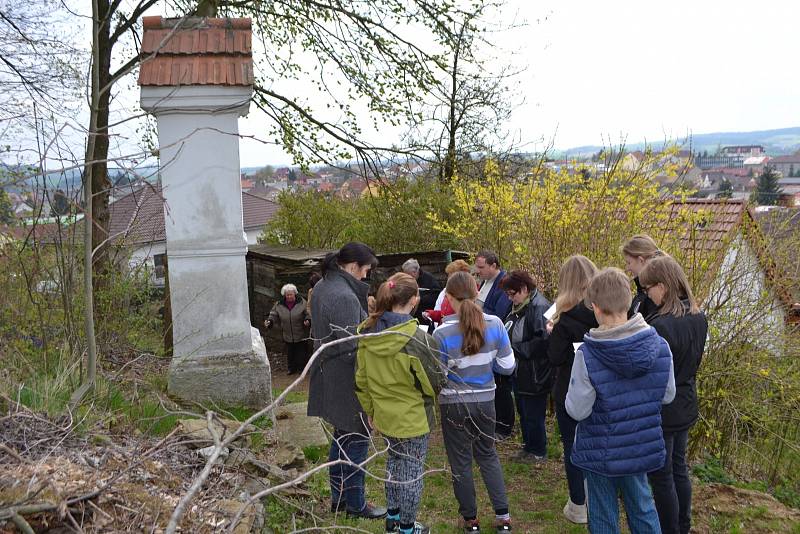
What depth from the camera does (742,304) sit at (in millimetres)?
6137

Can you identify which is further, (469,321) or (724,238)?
(724,238)

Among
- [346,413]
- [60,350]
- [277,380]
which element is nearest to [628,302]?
[346,413]

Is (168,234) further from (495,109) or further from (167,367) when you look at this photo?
(495,109)

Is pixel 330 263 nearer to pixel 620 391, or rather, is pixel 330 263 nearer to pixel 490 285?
pixel 620 391

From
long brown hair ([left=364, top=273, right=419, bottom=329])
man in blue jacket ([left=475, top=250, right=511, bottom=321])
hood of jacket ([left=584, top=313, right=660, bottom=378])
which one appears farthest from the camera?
man in blue jacket ([left=475, top=250, right=511, bottom=321])

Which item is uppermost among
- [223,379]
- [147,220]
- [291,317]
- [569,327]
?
[147,220]

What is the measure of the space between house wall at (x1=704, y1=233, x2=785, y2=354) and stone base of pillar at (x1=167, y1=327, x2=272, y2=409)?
3.76 meters

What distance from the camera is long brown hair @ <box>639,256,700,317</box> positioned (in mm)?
3838

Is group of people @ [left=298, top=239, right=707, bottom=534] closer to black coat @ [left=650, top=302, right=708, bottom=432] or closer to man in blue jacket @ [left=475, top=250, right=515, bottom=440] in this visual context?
black coat @ [left=650, top=302, right=708, bottom=432]

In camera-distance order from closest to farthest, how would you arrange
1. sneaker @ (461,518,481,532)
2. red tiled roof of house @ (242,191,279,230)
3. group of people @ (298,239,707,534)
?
A: group of people @ (298,239,707,534)
sneaker @ (461,518,481,532)
red tiled roof of house @ (242,191,279,230)

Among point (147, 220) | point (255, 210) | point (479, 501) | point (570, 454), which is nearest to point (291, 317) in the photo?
point (147, 220)

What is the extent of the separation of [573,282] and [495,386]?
30.9 inches

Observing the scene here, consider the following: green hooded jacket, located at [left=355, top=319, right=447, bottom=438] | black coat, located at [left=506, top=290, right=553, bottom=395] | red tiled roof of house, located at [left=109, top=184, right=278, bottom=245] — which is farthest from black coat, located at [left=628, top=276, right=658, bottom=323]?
red tiled roof of house, located at [left=109, top=184, right=278, bottom=245]

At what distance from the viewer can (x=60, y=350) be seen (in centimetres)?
482
